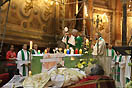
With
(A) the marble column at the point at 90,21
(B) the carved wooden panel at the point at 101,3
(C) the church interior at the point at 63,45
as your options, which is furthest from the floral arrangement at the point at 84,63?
(B) the carved wooden panel at the point at 101,3

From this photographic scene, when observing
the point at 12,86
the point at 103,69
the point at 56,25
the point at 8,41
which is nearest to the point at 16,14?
the point at 8,41

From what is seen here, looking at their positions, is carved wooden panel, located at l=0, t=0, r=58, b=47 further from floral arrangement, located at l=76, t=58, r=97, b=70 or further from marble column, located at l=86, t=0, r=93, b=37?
floral arrangement, located at l=76, t=58, r=97, b=70

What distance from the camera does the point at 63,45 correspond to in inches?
552

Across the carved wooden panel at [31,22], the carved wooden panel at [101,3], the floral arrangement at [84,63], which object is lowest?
the floral arrangement at [84,63]

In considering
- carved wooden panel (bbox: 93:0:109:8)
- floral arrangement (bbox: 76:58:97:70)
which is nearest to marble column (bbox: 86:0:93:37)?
carved wooden panel (bbox: 93:0:109:8)

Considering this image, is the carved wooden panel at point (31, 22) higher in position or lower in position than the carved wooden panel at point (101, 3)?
lower

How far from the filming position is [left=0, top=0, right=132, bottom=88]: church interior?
15.4ft

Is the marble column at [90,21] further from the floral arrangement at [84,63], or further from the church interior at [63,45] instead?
the floral arrangement at [84,63]

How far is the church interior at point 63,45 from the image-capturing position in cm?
468

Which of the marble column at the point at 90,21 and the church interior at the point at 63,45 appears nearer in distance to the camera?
the church interior at the point at 63,45

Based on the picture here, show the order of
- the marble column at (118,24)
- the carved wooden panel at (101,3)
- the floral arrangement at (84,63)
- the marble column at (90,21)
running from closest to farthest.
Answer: the floral arrangement at (84,63), the marble column at (90,21), the carved wooden panel at (101,3), the marble column at (118,24)

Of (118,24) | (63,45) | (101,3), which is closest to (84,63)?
(63,45)

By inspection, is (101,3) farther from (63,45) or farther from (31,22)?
(31,22)

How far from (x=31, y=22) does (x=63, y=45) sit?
7.37ft
